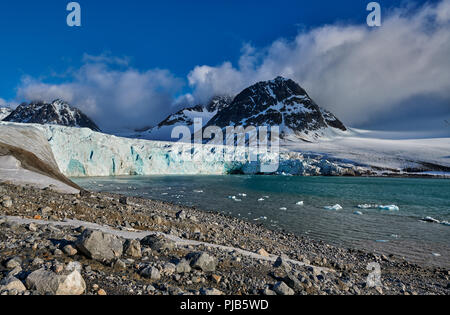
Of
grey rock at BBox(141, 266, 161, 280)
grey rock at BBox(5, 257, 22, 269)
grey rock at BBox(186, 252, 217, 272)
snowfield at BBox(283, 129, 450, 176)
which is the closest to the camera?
grey rock at BBox(5, 257, 22, 269)

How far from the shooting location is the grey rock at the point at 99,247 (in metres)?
3.85

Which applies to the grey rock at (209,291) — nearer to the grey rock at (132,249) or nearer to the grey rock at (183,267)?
the grey rock at (183,267)

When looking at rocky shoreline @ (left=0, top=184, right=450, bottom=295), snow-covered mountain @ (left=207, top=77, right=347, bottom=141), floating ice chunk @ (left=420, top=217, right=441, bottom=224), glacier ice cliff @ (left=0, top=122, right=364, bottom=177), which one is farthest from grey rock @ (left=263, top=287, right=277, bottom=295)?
snow-covered mountain @ (left=207, top=77, right=347, bottom=141)

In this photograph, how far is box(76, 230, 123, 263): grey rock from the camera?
12.6ft

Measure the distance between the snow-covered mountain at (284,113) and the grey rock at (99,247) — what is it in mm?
122287

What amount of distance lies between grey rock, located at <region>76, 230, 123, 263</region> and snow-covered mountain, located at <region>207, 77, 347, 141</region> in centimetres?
12229

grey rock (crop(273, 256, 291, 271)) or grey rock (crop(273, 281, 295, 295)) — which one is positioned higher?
grey rock (crop(273, 281, 295, 295))

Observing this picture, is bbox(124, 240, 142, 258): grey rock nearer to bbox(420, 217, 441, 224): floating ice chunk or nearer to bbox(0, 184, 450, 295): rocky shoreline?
bbox(0, 184, 450, 295): rocky shoreline

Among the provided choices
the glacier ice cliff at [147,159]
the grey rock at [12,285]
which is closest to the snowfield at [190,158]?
the glacier ice cliff at [147,159]

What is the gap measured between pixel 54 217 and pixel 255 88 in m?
202

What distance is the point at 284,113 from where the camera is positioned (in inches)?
6339

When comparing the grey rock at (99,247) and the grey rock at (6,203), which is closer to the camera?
the grey rock at (99,247)

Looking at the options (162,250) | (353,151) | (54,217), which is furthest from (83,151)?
(353,151)

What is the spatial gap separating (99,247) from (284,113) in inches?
6451
